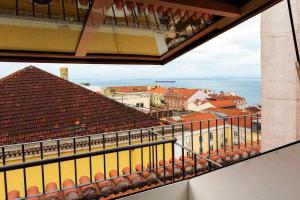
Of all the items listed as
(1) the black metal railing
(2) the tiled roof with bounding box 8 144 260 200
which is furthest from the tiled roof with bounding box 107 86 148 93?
(2) the tiled roof with bounding box 8 144 260 200

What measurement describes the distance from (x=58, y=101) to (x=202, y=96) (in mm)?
11912

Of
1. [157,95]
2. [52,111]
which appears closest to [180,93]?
[157,95]

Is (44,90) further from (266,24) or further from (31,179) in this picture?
(266,24)

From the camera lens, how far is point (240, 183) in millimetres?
1680

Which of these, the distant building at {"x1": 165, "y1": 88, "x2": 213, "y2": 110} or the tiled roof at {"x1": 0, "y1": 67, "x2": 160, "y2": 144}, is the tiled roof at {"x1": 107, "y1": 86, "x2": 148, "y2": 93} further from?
the tiled roof at {"x1": 0, "y1": 67, "x2": 160, "y2": 144}

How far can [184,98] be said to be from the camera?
15.5m

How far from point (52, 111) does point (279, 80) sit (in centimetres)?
621

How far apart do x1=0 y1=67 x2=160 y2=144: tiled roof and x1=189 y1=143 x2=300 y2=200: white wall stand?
18.1ft

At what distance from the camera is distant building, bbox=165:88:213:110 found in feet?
50.2

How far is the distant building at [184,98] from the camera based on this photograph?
15.3m

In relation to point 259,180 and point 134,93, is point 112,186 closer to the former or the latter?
point 259,180

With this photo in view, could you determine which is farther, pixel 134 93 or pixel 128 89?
pixel 128 89

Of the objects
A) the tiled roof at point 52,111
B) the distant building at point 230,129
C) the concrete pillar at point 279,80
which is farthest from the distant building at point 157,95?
the concrete pillar at point 279,80

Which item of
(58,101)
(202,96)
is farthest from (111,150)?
(202,96)
